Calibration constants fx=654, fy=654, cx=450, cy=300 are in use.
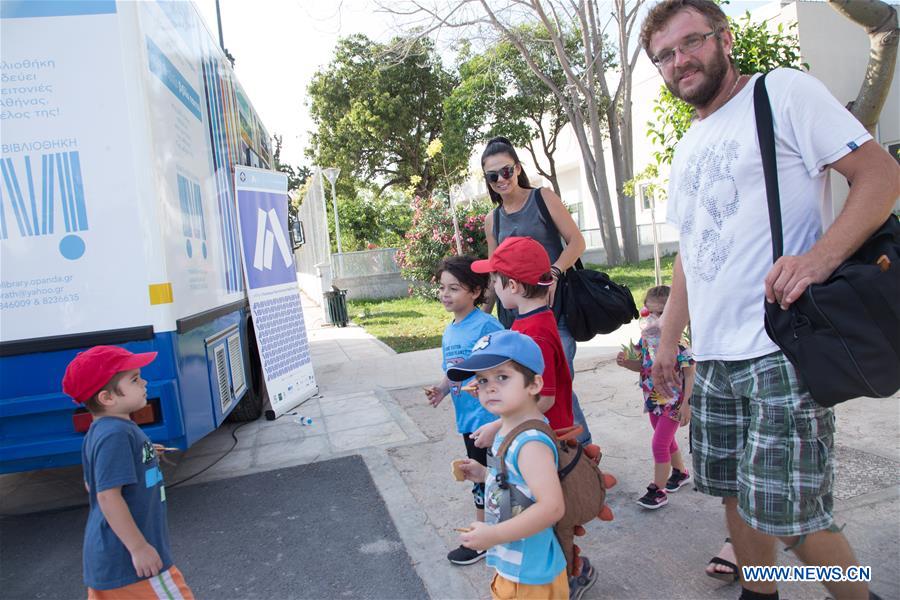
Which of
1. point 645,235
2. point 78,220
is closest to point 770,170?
point 78,220

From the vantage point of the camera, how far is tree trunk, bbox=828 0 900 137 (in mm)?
4398

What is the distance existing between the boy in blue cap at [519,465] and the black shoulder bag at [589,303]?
4.41 ft

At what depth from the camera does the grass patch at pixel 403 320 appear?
10289 mm

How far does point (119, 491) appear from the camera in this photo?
2119 millimetres

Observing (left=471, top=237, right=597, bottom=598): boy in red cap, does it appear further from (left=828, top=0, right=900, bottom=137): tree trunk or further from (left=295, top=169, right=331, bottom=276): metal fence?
(left=295, top=169, right=331, bottom=276): metal fence

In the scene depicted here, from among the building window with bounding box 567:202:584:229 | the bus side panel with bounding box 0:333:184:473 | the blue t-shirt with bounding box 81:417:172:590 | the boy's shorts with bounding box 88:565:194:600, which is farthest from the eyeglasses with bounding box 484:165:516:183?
the building window with bounding box 567:202:584:229

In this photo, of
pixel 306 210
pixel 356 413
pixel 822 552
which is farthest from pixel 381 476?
pixel 306 210

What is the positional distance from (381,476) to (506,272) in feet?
7.55

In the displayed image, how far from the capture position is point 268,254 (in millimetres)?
6031

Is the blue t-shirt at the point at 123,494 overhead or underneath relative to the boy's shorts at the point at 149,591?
overhead

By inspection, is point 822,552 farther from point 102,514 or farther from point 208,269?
point 208,269

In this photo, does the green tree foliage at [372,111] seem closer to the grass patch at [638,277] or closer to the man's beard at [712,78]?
the grass patch at [638,277]

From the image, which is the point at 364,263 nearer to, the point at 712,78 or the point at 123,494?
the point at 123,494

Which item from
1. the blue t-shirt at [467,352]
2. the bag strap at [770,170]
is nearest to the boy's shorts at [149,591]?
the blue t-shirt at [467,352]
